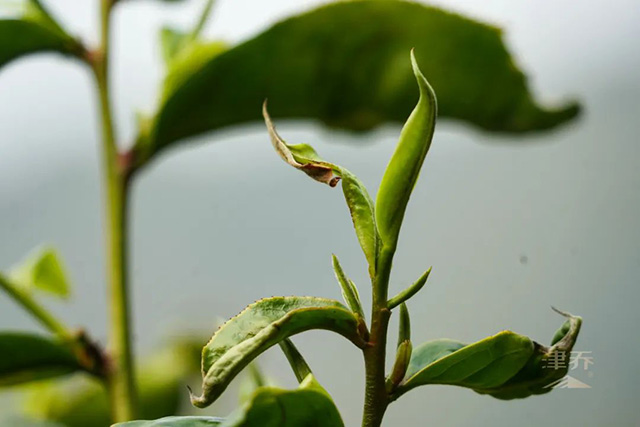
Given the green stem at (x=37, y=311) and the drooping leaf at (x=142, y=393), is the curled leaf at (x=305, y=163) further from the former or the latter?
the drooping leaf at (x=142, y=393)

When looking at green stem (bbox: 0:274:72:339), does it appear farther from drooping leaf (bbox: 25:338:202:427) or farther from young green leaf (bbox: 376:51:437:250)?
young green leaf (bbox: 376:51:437:250)

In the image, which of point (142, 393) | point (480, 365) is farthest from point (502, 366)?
point (142, 393)

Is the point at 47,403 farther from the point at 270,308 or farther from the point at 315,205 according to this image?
the point at 315,205

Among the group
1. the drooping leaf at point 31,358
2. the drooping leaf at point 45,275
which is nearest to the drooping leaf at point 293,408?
the drooping leaf at point 31,358

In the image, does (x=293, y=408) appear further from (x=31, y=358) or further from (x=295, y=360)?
(x=31, y=358)

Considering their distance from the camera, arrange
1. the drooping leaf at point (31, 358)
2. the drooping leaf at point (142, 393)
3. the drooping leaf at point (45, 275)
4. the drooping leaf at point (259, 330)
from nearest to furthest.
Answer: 1. the drooping leaf at point (259, 330)
2. the drooping leaf at point (31, 358)
3. the drooping leaf at point (45, 275)
4. the drooping leaf at point (142, 393)
